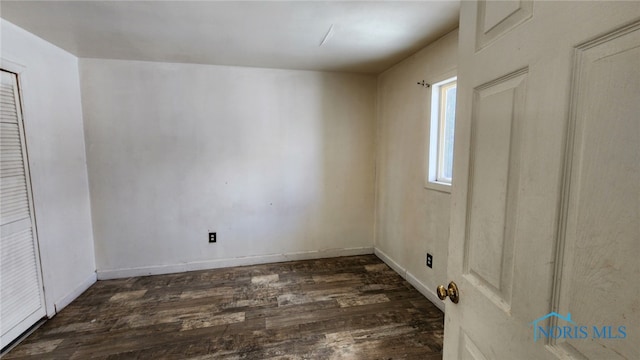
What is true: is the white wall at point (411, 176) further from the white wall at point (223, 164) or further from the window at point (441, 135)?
the white wall at point (223, 164)

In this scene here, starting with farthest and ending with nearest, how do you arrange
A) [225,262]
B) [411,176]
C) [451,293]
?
[225,262]
[411,176]
[451,293]

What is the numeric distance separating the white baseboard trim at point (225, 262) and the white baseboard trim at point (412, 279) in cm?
26

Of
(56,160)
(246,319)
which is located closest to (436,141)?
(246,319)

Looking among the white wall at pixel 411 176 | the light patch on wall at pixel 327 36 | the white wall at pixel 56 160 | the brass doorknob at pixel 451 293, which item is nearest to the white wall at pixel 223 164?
the white wall at pixel 56 160

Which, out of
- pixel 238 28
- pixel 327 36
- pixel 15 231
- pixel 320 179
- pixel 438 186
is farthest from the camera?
pixel 320 179

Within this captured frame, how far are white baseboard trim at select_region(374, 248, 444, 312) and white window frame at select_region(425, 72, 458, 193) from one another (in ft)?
3.09

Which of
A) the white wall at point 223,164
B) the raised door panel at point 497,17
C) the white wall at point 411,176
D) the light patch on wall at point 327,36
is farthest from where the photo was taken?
the white wall at point 223,164

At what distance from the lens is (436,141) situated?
239 centimetres

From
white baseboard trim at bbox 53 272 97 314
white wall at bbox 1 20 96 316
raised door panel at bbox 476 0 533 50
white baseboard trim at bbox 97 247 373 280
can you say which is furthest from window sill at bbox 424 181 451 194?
A: white baseboard trim at bbox 53 272 97 314

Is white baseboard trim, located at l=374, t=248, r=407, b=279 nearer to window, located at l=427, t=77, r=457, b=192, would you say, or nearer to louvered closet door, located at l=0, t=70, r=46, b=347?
window, located at l=427, t=77, r=457, b=192

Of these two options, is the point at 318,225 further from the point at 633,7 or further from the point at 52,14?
the point at 633,7

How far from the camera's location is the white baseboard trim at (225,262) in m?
Answer: 2.89

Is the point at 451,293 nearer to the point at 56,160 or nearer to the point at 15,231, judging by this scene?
the point at 15,231

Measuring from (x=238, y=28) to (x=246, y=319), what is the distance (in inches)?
89.2
